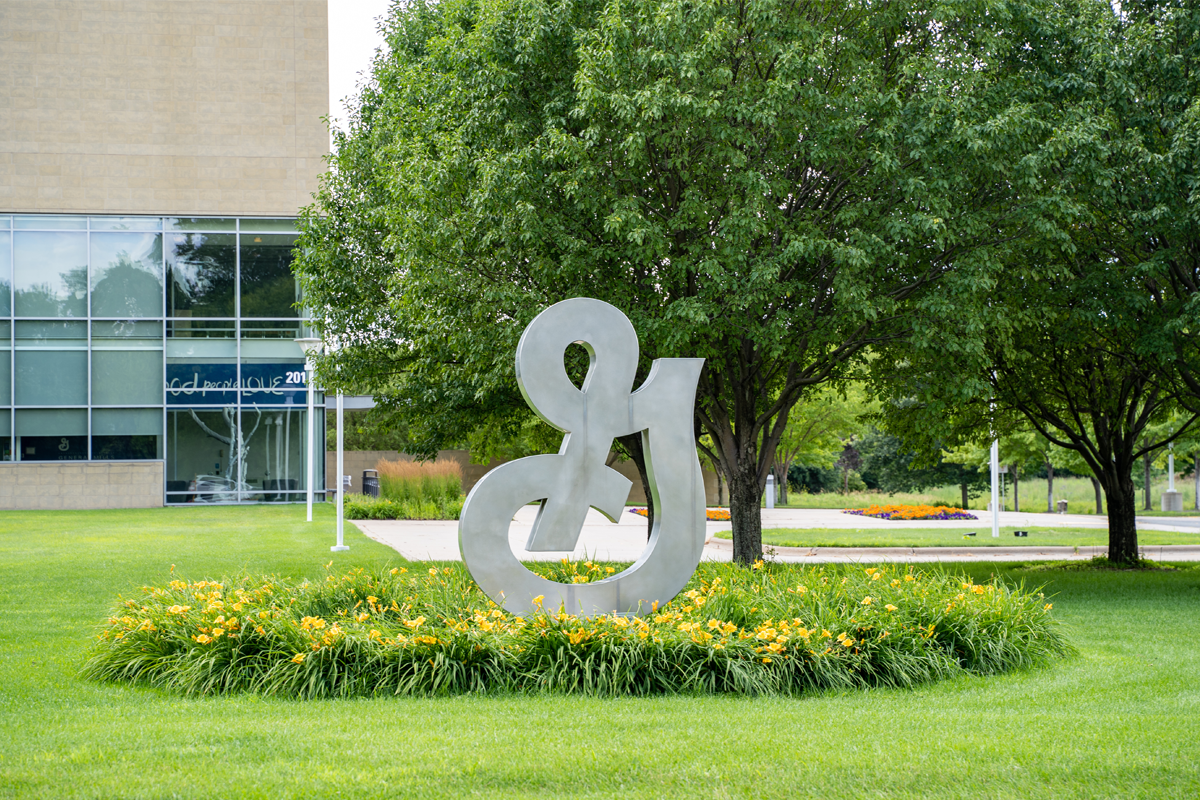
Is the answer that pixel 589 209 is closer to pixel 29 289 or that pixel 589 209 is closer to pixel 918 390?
pixel 918 390

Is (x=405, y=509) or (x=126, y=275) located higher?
(x=126, y=275)

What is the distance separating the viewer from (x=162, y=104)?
30859mm

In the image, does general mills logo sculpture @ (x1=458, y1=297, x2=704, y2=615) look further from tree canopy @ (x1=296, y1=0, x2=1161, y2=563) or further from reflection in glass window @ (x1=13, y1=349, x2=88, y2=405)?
reflection in glass window @ (x1=13, y1=349, x2=88, y2=405)

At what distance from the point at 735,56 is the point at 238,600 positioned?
7924 millimetres

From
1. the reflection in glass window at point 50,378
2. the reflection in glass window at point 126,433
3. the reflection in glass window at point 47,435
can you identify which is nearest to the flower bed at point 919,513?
the reflection in glass window at point 126,433

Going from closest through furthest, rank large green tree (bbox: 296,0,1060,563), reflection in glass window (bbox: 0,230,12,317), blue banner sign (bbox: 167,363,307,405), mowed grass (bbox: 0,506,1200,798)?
mowed grass (bbox: 0,506,1200,798)
large green tree (bbox: 296,0,1060,563)
reflection in glass window (bbox: 0,230,12,317)
blue banner sign (bbox: 167,363,307,405)

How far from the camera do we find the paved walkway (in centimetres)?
1858

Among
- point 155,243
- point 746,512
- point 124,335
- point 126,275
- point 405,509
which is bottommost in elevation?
point 405,509

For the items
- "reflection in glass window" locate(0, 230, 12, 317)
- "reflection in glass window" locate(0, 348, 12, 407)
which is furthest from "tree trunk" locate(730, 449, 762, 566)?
"reflection in glass window" locate(0, 230, 12, 317)

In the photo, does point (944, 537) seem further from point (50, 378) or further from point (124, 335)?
point (50, 378)

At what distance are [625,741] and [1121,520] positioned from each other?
14.9 m

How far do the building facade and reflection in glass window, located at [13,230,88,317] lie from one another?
0.04 metres

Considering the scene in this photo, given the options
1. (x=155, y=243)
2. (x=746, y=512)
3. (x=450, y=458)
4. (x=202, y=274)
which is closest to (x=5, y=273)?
(x=155, y=243)

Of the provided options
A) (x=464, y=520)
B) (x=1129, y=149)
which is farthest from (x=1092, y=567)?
(x=464, y=520)
